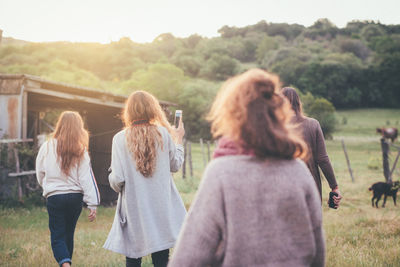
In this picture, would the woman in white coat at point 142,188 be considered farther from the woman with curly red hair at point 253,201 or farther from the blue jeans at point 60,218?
the woman with curly red hair at point 253,201

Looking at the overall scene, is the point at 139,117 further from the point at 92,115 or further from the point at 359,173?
the point at 359,173

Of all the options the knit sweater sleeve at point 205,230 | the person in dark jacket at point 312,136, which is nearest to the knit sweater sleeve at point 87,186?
the person in dark jacket at point 312,136

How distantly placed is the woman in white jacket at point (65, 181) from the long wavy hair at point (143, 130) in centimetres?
96

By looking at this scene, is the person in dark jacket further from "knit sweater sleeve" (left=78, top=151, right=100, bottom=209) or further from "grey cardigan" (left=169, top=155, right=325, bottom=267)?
"knit sweater sleeve" (left=78, top=151, right=100, bottom=209)

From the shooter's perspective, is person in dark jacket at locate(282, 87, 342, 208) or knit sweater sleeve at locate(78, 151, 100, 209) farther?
knit sweater sleeve at locate(78, 151, 100, 209)

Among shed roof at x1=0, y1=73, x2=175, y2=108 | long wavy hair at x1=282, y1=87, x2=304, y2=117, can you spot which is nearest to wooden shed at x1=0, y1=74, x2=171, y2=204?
shed roof at x1=0, y1=73, x2=175, y2=108

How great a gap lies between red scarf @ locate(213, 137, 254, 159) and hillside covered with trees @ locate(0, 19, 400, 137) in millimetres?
39491

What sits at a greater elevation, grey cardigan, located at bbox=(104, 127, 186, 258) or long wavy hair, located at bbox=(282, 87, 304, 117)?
long wavy hair, located at bbox=(282, 87, 304, 117)

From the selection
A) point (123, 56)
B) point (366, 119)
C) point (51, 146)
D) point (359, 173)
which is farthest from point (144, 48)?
point (51, 146)

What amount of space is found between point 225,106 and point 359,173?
16.3m

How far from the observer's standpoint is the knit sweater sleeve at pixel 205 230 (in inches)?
58.5

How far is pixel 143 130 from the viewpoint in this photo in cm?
320

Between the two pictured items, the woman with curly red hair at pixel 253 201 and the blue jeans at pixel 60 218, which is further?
the blue jeans at pixel 60 218

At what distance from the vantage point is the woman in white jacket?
3.79 m
